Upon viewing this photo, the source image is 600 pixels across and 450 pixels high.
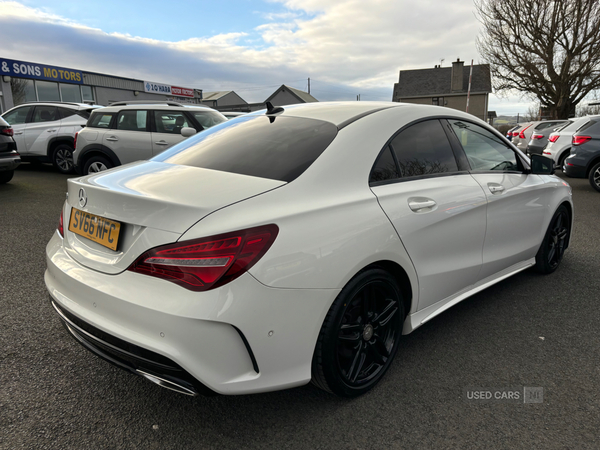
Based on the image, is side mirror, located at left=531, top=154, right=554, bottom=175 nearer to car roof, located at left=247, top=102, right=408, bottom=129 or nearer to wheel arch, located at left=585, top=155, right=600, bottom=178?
car roof, located at left=247, top=102, right=408, bottom=129

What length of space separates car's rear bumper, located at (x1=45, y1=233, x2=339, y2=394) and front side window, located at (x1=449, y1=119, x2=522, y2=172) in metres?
1.78

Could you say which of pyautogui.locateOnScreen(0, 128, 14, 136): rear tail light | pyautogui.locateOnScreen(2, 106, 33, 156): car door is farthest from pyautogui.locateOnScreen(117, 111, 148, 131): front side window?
pyautogui.locateOnScreen(2, 106, 33, 156): car door

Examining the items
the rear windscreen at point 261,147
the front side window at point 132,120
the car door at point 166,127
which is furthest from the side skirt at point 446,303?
the front side window at point 132,120

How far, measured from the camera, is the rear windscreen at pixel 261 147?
7.27 ft

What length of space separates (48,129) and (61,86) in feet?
56.6

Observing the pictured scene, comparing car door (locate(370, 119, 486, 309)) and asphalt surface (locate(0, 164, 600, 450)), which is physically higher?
car door (locate(370, 119, 486, 309))

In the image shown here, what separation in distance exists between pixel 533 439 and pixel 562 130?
11.5 m

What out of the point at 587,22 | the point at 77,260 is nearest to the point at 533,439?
the point at 77,260

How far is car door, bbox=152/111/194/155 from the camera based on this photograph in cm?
832

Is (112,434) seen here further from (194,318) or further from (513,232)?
(513,232)

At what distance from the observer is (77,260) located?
2113 mm

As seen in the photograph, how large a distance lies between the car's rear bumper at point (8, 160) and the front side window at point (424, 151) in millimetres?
7964

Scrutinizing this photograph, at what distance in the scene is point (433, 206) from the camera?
256 centimetres

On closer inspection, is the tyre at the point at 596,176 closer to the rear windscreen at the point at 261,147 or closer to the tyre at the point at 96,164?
the rear windscreen at the point at 261,147
